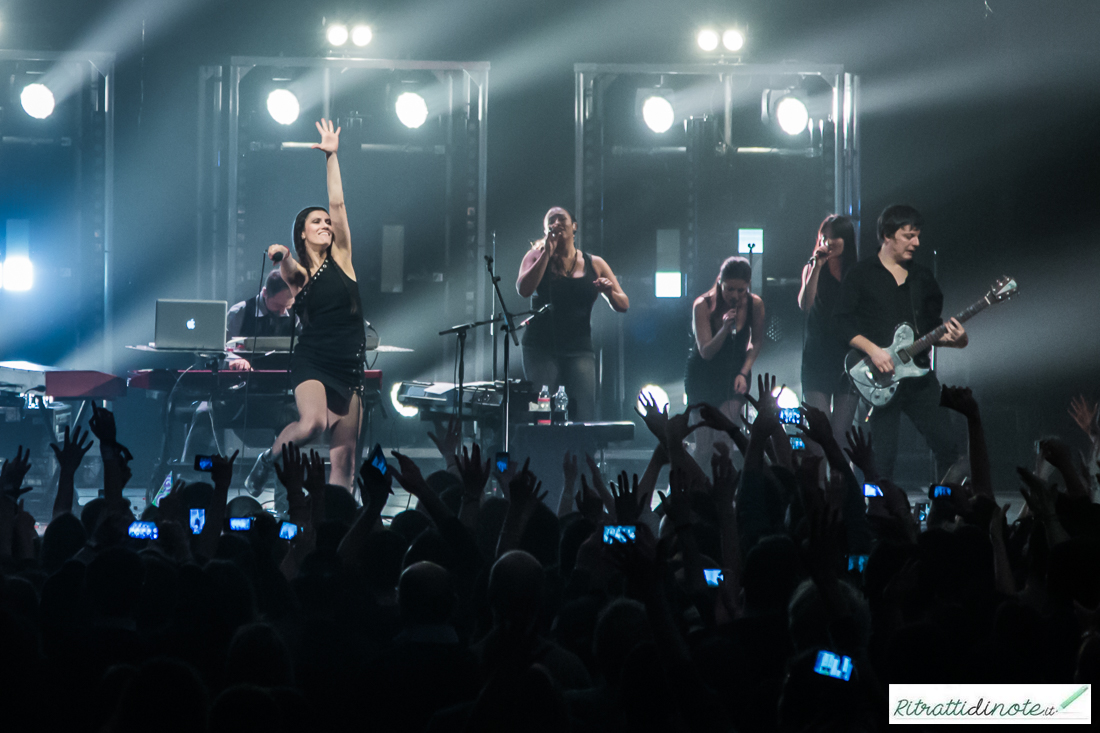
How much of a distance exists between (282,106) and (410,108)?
3.48 ft

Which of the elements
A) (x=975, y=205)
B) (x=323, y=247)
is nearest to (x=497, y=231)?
(x=975, y=205)

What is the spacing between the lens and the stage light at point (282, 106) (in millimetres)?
8648

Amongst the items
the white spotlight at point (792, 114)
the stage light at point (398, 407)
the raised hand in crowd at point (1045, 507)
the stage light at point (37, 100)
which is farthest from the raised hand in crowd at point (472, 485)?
the stage light at point (37, 100)

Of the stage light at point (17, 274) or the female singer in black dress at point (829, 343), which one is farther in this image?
the stage light at point (17, 274)

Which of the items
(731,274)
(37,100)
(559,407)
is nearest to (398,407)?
(559,407)

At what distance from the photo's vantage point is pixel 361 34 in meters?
8.62

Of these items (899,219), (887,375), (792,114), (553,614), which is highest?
(792,114)

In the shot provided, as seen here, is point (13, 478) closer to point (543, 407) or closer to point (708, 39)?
point (543, 407)

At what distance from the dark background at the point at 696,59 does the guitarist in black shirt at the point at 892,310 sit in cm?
291

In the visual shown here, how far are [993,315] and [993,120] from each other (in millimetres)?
1466

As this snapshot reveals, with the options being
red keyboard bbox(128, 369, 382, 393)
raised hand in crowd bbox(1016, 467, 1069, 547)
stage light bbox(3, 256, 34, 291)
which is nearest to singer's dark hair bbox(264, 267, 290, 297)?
red keyboard bbox(128, 369, 382, 393)

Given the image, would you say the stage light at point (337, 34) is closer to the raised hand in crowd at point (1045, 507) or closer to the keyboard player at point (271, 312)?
the keyboard player at point (271, 312)

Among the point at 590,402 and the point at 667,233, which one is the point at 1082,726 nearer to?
the point at 590,402

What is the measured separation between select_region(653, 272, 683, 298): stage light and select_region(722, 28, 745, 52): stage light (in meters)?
1.98
